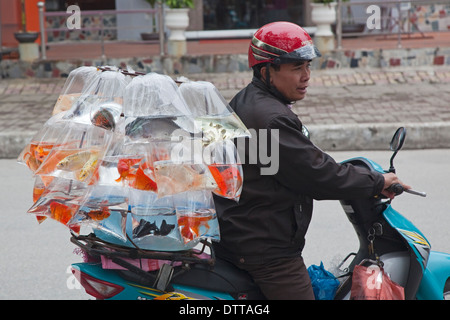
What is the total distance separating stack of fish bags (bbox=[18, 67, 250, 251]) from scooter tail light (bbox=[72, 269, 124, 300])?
0.16 meters

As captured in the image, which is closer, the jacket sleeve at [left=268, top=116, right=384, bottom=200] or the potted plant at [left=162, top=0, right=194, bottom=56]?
the jacket sleeve at [left=268, top=116, right=384, bottom=200]

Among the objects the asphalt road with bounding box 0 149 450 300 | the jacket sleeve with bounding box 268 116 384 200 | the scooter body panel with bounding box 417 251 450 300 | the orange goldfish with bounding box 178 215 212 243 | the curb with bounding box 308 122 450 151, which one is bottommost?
the asphalt road with bounding box 0 149 450 300

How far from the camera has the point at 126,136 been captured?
7.50ft

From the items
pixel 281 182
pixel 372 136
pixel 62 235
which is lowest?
pixel 62 235

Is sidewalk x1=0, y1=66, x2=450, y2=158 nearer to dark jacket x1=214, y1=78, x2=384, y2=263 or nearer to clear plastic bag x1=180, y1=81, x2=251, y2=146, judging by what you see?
dark jacket x1=214, y1=78, x2=384, y2=263

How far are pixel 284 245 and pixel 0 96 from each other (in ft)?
28.3

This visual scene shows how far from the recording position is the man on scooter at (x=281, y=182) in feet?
8.04

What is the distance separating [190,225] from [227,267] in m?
0.29

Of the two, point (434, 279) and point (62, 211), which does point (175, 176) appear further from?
point (434, 279)

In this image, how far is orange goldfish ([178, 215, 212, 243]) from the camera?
2.36 m

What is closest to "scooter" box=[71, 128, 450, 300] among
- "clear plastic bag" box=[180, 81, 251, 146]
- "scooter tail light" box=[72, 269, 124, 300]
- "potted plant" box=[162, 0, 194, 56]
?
"scooter tail light" box=[72, 269, 124, 300]

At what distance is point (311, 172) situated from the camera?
245 cm

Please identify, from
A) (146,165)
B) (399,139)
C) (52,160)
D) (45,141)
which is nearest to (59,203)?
(52,160)
